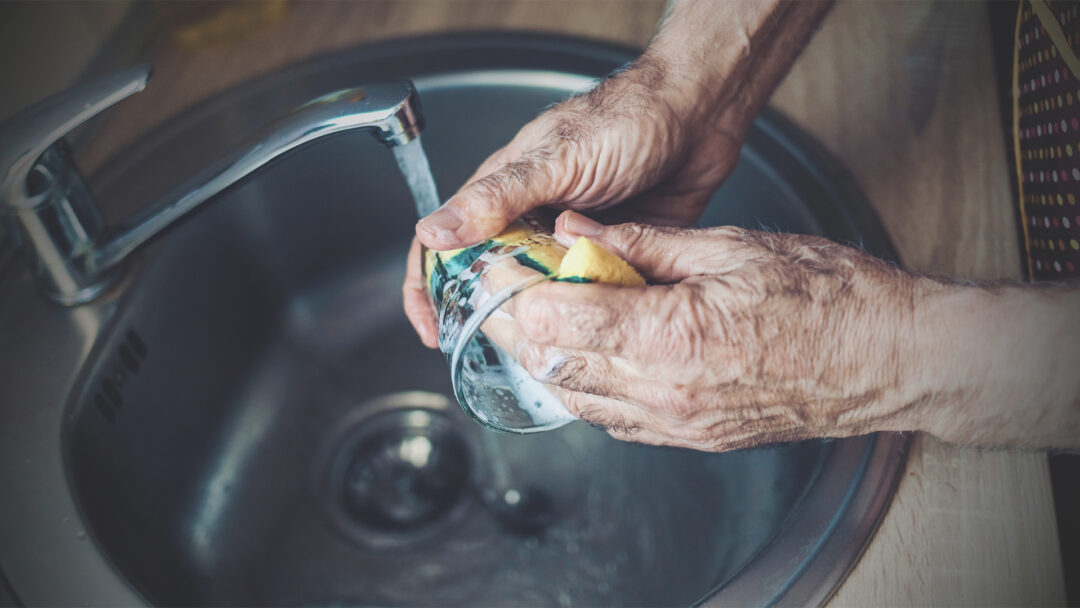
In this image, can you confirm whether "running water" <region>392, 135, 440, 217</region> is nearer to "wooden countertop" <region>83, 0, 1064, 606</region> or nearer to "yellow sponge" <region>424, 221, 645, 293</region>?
"yellow sponge" <region>424, 221, 645, 293</region>

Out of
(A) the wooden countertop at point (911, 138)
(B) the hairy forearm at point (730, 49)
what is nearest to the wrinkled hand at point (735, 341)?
(A) the wooden countertop at point (911, 138)

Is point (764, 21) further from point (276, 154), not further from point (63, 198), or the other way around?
point (63, 198)

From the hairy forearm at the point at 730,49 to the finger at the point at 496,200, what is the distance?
0.59 ft

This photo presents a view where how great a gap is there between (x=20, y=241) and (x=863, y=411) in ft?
2.29

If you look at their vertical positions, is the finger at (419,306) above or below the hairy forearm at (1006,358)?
below

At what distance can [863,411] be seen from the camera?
521 mm

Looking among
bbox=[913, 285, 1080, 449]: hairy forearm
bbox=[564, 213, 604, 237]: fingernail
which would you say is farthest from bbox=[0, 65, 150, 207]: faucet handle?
bbox=[913, 285, 1080, 449]: hairy forearm

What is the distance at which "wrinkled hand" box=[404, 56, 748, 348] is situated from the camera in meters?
0.53

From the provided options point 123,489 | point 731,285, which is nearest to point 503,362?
point 731,285

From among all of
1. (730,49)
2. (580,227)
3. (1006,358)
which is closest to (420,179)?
(580,227)

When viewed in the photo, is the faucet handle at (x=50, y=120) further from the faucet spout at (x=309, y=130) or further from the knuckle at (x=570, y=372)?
the knuckle at (x=570, y=372)

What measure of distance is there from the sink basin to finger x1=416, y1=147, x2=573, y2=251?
23 cm

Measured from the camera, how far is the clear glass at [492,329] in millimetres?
460

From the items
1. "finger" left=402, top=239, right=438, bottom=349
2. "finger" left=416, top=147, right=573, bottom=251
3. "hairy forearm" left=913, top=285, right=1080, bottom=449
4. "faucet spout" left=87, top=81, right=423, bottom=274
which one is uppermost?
"faucet spout" left=87, top=81, right=423, bottom=274
